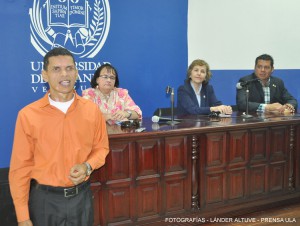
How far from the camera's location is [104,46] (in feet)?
12.8

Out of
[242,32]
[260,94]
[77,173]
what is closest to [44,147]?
[77,173]

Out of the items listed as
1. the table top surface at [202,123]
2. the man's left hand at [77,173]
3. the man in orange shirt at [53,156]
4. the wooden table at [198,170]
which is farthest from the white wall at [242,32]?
the man's left hand at [77,173]

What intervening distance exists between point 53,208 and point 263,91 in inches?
116

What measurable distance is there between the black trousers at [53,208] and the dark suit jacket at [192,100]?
192 centimetres

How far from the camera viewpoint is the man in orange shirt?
162cm

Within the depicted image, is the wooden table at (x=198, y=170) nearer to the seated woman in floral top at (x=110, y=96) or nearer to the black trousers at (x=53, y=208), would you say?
the seated woman in floral top at (x=110, y=96)

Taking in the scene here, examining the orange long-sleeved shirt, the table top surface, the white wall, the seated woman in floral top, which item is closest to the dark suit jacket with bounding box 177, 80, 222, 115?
the table top surface

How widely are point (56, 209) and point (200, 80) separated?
221 cm

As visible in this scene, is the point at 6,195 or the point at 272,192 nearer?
the point at 6,195

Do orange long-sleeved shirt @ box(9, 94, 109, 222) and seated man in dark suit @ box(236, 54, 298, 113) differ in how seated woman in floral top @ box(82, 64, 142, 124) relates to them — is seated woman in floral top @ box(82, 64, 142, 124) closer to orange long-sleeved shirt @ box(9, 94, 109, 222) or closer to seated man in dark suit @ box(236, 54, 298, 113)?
orange long-sleeved shirt @ box(9, 94, 109, 222)

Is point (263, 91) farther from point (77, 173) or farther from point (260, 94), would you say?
point (77, 173)

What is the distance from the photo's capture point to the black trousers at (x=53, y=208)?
5.42ft

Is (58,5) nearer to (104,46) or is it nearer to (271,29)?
(104,46)

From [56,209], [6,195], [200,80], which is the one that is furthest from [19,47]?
[56,209]
